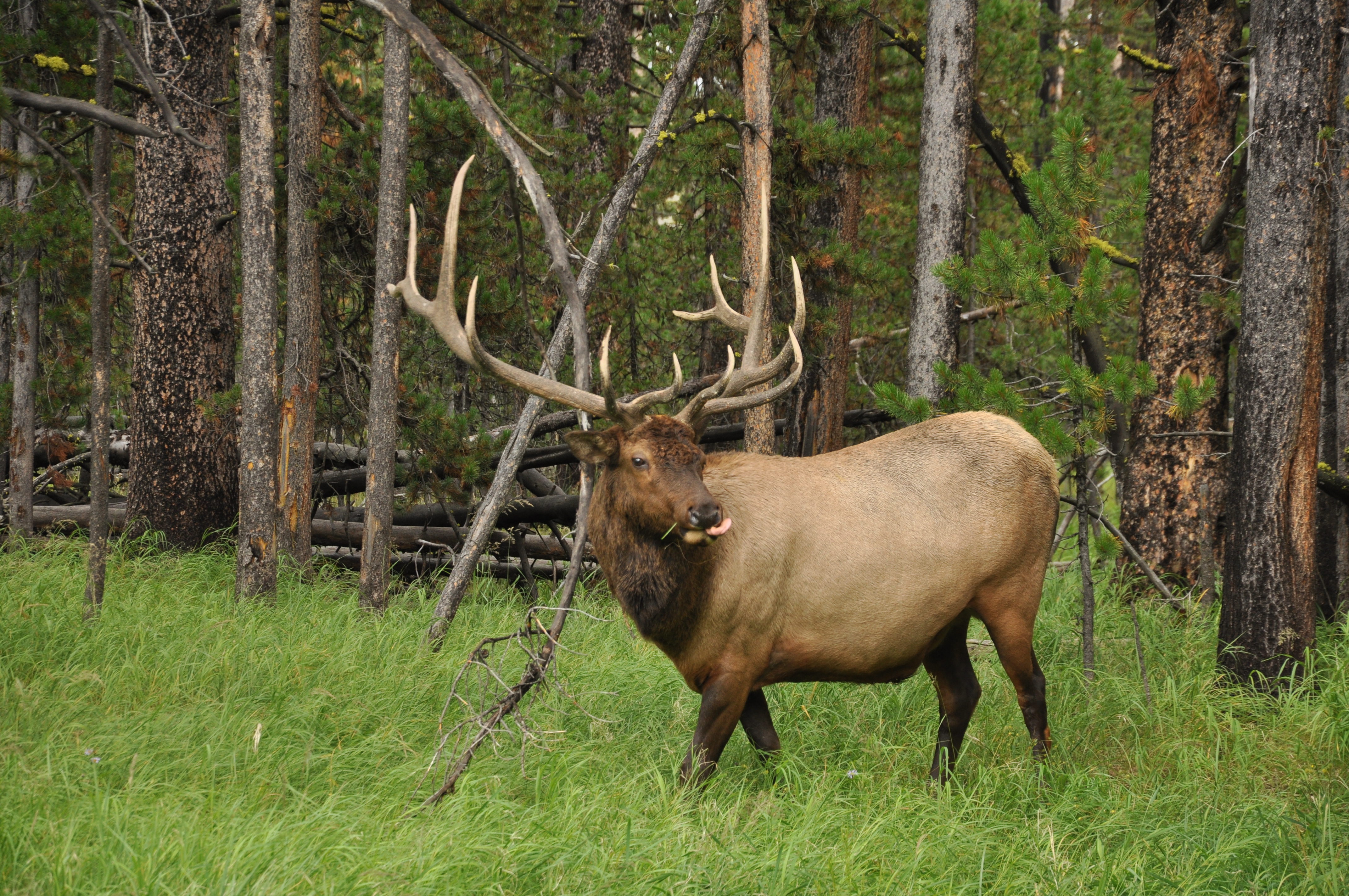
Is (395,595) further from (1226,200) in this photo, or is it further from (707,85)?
(1226,200)

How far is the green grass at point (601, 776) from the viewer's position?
134 inches

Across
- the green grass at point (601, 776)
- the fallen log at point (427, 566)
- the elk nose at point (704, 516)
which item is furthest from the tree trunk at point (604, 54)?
the elk nose at point (704, 516)

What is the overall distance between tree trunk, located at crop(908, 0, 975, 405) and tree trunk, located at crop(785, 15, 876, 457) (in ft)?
2.16

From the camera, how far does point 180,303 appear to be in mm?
8500

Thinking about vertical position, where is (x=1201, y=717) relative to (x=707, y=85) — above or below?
below

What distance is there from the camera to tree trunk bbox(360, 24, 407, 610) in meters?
6.91

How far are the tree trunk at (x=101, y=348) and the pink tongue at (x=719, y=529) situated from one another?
4.07 meters

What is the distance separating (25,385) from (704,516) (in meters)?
7.09

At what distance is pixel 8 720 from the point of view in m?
4.42

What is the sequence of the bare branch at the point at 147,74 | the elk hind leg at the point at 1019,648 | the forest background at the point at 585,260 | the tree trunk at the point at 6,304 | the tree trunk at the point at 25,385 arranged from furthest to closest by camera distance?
the tree trunk at the point at 25,385
the tree trunk at the point at 6,304
the forest background at the point at 585,260
the bare branch at the point at 147,74
the elk hind leg at the point at 1019,648

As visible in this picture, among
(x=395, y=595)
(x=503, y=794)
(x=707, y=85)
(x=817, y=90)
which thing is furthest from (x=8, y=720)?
(x=817, y=90)

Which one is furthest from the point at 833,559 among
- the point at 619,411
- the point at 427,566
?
the point at 427,566

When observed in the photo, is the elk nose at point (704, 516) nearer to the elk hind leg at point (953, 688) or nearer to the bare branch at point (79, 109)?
the elk hind leg at point (953, 688)

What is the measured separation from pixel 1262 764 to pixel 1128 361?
217cm
